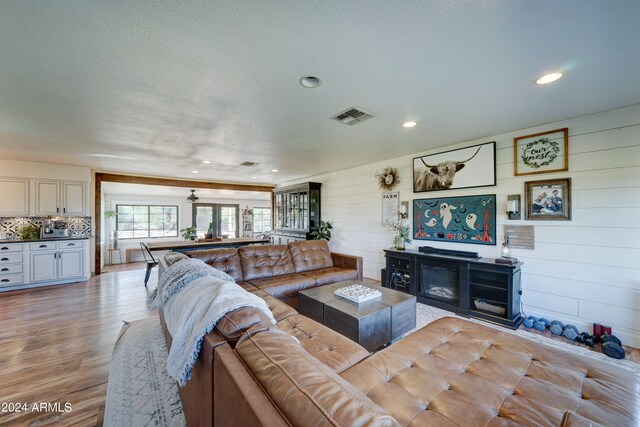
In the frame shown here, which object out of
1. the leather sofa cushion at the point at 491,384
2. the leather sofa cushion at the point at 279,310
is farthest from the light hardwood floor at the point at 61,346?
the leather sofa cushion at the point at 491,384

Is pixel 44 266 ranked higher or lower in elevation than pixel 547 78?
lower

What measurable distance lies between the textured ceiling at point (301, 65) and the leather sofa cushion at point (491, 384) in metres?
1.92

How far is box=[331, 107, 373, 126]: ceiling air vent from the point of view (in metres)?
2.66

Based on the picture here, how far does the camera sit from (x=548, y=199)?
2.97 meters

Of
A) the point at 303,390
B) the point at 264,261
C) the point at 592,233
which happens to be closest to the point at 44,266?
the point at 264,261

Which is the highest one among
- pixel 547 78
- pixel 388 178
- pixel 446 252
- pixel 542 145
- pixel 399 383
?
pixel 547 78

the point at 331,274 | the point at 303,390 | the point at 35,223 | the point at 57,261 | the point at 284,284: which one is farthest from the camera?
the point at 35,223

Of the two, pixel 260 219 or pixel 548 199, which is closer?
pixel 548 199

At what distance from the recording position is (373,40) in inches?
62.6

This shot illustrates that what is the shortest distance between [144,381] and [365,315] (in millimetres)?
1836

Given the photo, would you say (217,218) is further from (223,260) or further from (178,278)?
(178,278)

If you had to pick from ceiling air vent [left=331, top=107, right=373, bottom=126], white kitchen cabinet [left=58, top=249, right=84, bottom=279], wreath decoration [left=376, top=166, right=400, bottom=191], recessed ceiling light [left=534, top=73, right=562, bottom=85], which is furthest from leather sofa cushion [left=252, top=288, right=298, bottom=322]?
white kitchen cabinet [left=58, top=249, right=84, bottom=279]

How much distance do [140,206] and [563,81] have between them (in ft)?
35.2

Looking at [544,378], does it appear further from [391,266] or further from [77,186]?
[77,186]
